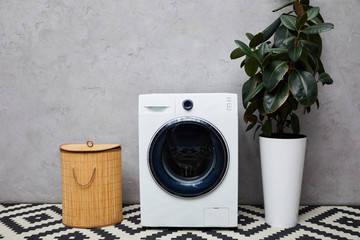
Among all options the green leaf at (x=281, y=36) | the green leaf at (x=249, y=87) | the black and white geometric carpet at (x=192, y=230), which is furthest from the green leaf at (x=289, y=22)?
the black and white geometric carpet at (x=192, y=230)

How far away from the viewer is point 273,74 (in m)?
1.83

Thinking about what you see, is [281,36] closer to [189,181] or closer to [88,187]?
[189,181]

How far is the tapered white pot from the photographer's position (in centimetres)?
195

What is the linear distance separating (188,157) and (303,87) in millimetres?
777

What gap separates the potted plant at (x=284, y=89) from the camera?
1.82 metres

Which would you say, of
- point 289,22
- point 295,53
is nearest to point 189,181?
point 295,53

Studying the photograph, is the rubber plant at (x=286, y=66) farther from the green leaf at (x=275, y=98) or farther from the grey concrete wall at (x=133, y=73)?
the grey concrete wall at (x=133, y=73)

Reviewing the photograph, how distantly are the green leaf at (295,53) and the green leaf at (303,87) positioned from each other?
126 mm

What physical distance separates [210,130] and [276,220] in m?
0.68

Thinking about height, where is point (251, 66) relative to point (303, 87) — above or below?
above

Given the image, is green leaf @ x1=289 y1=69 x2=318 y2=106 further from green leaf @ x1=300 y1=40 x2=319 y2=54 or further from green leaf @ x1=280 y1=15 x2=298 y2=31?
green leaf @ x1=280 y1=15 x2=298 y2=31

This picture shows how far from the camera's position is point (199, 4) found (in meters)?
2.35

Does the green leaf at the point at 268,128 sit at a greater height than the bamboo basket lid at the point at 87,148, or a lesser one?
greater

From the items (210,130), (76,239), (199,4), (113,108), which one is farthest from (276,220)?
(199,4)
